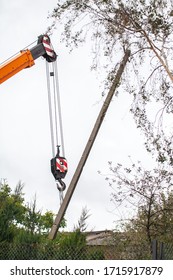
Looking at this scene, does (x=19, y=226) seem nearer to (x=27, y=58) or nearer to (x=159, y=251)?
(x=159, y=251)

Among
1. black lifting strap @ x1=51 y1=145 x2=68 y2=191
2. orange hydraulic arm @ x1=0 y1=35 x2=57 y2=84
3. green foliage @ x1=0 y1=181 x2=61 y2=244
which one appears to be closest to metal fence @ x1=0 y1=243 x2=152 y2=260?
green foliage @ x1=0 y1=181 x2=61 y2=244

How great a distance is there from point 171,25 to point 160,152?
10.9 ft

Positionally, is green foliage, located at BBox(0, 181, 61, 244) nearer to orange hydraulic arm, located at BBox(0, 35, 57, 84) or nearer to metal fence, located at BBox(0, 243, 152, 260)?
metal fence, located at BBox(0, 243, 152, 260)

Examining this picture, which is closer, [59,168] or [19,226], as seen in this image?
[19,226]

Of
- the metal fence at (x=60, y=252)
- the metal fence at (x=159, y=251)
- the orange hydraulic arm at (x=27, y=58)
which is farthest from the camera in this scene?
the orange hydraulic arm at (x=27, y=58)

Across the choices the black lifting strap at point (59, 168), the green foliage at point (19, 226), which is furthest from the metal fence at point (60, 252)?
the black lifting strap at point (59, 168)

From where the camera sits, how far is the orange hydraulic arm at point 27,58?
13199 millimetres

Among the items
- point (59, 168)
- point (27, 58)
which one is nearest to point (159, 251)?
point (59, 168)

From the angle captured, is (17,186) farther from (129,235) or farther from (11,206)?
(129,235)

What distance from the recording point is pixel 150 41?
13.2m

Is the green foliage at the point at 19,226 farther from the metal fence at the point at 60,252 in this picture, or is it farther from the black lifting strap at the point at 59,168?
the black lifting strap at the point at 59,168

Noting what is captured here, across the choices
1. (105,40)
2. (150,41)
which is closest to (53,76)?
(105,40)

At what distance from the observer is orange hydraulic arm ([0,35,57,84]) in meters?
13.2

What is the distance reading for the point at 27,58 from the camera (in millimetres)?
13508
